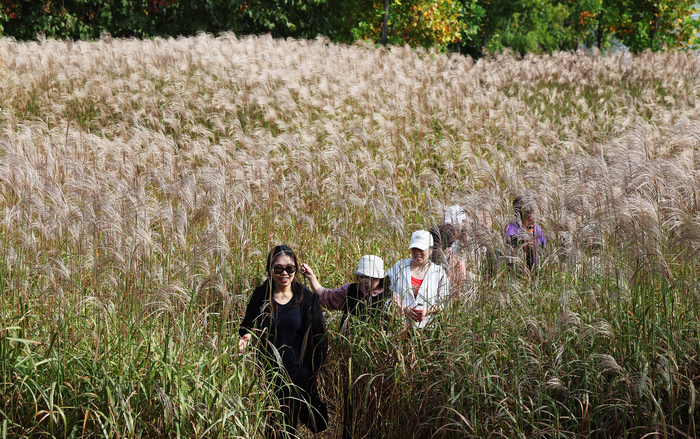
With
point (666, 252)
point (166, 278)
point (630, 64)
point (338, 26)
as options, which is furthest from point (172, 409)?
point (338, 26)

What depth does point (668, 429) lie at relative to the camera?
3.65 m

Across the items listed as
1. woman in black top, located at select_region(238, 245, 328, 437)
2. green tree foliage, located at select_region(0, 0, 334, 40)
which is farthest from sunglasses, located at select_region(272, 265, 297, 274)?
green tree foliage, located at select_region(0, 0, 334, 40)

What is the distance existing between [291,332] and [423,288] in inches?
37.1

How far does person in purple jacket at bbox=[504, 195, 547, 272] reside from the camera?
15.7 feet

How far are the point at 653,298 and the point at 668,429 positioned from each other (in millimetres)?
760

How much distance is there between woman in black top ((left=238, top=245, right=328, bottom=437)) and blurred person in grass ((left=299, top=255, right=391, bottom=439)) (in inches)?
7.4

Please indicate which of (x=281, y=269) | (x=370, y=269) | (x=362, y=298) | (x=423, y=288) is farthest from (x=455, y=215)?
(x=281, y=269)

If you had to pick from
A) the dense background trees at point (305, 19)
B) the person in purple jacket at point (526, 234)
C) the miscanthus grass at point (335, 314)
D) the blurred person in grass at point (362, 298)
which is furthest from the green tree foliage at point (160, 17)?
the blurred person in grass at point (362, 298)

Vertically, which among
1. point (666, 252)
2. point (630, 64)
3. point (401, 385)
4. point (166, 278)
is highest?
point (630, 64)

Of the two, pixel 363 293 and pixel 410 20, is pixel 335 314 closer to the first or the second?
pixel 363 293

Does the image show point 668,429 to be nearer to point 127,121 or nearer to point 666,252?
point 666,252

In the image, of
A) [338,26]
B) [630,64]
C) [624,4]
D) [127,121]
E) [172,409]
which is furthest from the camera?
[338,26]

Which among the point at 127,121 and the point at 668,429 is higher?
the point at 127,121

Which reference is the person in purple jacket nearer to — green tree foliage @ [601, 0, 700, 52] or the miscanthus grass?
the miscanthus grass
